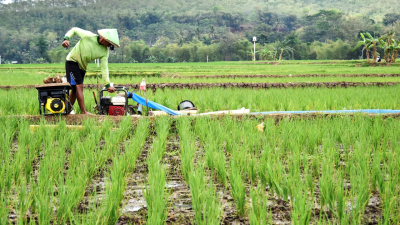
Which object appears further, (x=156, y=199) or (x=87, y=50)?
(x=87, y=50)

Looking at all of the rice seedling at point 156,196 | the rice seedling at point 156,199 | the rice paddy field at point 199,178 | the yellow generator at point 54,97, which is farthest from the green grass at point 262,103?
the rice seedling at point 156,199

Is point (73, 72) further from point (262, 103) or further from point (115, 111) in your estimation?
point (262, 103)

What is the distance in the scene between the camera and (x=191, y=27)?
11881 centimetres

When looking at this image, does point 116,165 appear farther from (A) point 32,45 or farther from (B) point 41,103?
(A) point 32,45

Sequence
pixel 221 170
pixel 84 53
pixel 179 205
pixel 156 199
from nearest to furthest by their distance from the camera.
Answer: pixel 156 199, pixel 179 205, pixel 221 170, pixel 84 53

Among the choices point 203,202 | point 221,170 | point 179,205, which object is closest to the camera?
point 203,202

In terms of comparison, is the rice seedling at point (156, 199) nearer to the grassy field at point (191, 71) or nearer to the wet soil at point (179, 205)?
the wet soil at point (179, 205)

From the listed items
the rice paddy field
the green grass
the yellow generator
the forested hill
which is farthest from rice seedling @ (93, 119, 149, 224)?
the forested hill

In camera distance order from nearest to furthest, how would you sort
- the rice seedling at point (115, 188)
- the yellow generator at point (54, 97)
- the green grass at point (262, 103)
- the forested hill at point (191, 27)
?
the rice seedling at point (115, 188) → the yellow generator at point (54, 97) → the green grass at point (262, 103) → the forested hill at point (191, 27)

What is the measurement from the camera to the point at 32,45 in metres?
70.0

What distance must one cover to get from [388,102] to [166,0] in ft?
626

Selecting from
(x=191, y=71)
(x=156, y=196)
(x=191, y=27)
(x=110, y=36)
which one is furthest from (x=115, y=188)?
(x=191, y=27)

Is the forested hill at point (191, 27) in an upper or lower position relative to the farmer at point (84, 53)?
upper

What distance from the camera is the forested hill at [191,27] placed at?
60.8m
